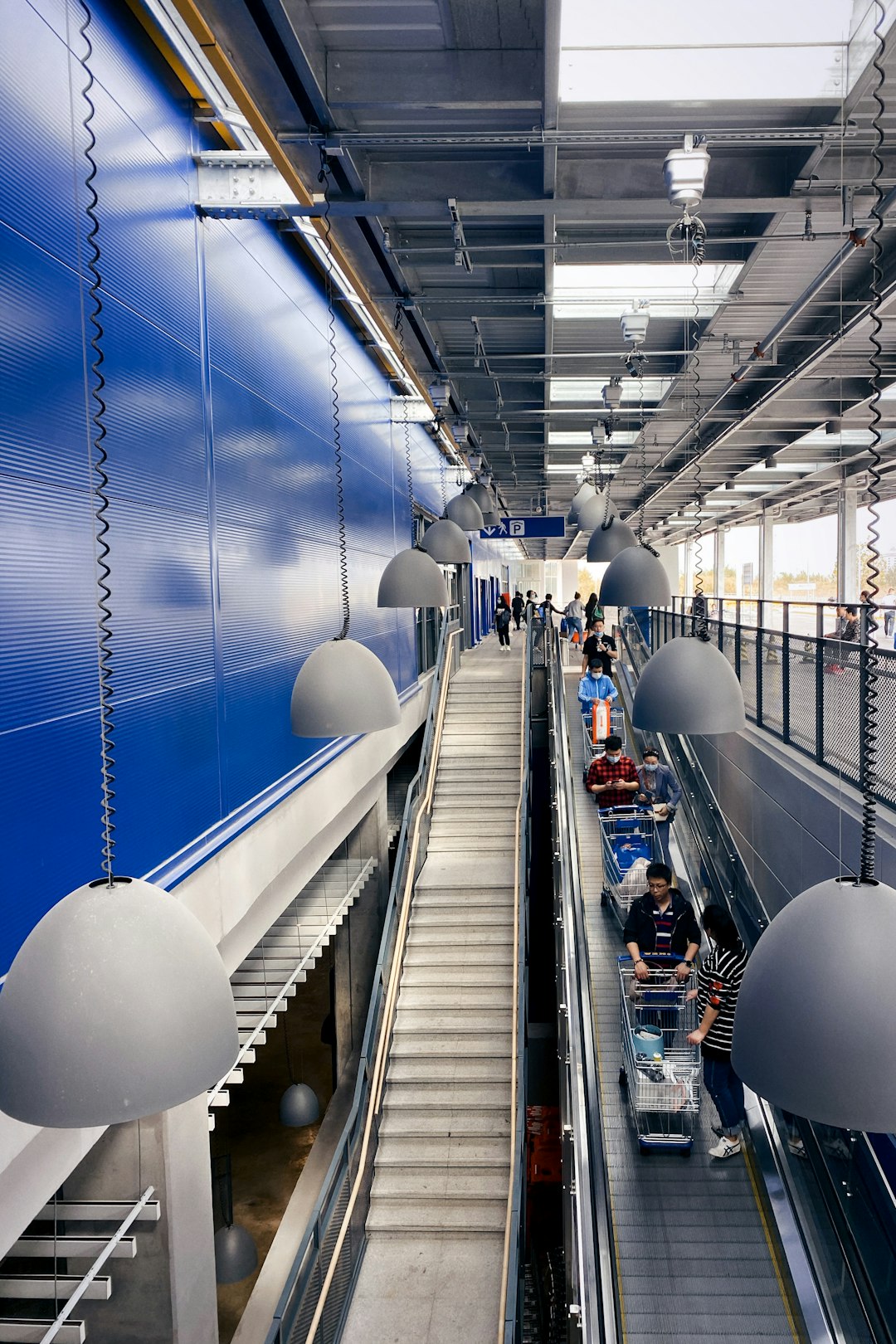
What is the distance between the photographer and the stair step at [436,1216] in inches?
353

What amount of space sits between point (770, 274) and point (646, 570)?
3.80 meters

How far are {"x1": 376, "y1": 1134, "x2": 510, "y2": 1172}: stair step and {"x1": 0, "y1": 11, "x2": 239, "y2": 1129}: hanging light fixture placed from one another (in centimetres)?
813

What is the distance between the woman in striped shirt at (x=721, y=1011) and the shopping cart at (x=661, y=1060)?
0.40 metres

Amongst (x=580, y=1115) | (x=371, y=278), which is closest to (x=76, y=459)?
(x=371, y=278)

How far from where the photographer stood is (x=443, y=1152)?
384 inches

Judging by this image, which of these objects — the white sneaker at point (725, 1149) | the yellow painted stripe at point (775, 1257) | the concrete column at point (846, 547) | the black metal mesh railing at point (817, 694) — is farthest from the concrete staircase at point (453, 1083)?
the concrete column at point (846, 547)

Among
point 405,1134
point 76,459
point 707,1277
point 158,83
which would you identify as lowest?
point 405,1134

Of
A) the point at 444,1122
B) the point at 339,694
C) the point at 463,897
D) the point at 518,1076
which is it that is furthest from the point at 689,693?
the point at 463,897

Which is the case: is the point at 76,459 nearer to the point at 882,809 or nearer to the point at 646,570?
the point at 646,570

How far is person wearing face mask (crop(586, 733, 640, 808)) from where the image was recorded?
1251 cm

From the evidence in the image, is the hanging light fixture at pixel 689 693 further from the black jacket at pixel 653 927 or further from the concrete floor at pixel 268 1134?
the concrete floor at pixel 268 1134

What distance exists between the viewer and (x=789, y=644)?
1135 centimetres

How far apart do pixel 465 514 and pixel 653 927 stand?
5.89m

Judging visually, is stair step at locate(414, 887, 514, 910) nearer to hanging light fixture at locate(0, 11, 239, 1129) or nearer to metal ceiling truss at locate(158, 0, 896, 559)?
metal ceiling truss at locate(158, 0, 896, 559)
